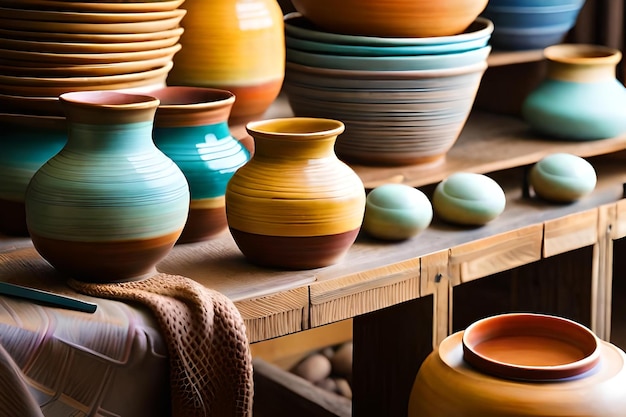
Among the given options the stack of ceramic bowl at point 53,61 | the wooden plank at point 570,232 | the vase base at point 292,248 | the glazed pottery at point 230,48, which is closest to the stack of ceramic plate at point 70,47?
the stack of ceramic bowl at point 53,61

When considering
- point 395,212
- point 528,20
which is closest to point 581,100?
point 528,20

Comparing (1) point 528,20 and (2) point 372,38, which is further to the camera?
(1) point 528,20

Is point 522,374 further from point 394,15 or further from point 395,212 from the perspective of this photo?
point 394,15

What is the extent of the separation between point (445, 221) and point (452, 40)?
242mm

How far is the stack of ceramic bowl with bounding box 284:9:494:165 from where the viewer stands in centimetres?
140

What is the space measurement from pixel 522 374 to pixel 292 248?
0.29 m

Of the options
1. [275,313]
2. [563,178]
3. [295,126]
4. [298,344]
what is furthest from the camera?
[298,344]

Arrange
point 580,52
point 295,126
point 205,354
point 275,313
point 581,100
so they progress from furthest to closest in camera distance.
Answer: point 580,52
point 581,100
point 295,126
point 275,313
point 205,354

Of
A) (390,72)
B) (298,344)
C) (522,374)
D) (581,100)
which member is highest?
(390,72)

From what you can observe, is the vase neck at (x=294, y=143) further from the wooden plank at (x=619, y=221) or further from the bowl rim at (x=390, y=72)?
the wooden plank at (x=619, y=221)

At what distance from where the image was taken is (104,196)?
1.05 m

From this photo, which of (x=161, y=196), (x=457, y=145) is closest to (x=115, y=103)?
(x=161, y=196)

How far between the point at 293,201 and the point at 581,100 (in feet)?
2.18

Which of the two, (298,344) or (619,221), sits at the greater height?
(619,221)
